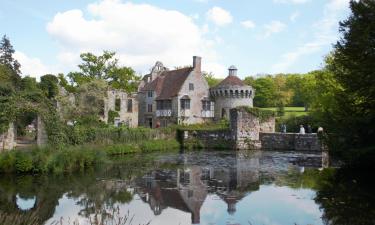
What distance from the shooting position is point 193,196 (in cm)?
1593

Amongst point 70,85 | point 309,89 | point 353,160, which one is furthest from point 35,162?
point 70,85

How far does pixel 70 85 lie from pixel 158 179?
4238 cm

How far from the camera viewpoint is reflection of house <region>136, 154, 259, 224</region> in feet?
48.1

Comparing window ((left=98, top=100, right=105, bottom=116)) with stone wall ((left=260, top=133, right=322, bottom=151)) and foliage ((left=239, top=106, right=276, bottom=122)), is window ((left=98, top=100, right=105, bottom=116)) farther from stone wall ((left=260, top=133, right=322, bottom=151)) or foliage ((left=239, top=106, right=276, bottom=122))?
stone wall ((left=260, top=133, right=322, bottom=151))

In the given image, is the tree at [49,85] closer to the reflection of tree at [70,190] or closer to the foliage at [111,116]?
the foliage at [111,116]

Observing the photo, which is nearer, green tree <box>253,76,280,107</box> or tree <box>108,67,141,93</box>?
tree <box>108,67,141,93</box>

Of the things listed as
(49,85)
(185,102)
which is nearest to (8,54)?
(49,85)

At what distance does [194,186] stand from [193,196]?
79.1 inches

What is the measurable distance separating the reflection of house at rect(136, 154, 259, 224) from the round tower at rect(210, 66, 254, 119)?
74.4 feet

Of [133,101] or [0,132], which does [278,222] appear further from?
[133,101]

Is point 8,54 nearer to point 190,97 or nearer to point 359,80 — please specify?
point 190,97

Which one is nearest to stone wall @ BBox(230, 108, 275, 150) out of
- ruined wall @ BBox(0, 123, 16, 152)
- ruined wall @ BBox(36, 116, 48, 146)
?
ruined wall @ BBox(36, 116, 48, 146)

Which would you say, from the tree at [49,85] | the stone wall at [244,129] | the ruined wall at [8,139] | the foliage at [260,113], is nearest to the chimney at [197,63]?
the foliage at [260,113]

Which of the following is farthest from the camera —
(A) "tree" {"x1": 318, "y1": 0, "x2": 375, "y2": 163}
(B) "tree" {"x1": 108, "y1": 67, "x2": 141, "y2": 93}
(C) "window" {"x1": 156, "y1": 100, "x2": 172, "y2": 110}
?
(B) "tree" {"x1": 108, "y1": 67, "x2": 141, "y2": 93}
